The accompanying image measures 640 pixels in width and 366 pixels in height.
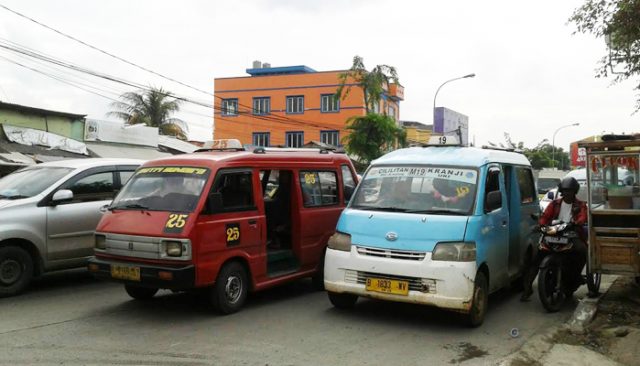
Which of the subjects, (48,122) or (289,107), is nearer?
(48,122)

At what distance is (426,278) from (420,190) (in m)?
1.22

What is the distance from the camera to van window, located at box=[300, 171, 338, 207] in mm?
8047

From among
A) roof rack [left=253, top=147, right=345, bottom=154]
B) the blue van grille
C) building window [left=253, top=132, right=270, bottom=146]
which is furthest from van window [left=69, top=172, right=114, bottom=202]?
building window [left=253, top=132, right=270, bottom=146]

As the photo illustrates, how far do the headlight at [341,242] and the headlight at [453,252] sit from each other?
999 millimetres

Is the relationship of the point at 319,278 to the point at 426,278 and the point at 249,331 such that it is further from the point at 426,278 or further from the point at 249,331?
the point at 426,278

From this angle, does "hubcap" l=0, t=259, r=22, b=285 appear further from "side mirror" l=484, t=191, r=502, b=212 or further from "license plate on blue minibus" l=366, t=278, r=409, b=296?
"side mirror" l=484, t=191, r=502, b=212

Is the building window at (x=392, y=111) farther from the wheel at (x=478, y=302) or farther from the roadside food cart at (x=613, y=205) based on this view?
the wheel at (x=478, y=302)

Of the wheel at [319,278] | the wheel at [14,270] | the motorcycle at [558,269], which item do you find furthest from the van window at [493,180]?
the wheel at [14,270]

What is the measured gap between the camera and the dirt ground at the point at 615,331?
5223mm

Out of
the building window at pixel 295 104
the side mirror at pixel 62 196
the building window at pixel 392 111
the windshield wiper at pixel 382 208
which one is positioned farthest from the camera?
the building window at pixel 392 111

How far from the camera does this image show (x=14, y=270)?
733 cm

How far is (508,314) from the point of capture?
698cm

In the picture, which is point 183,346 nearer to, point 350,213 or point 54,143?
point 350,213

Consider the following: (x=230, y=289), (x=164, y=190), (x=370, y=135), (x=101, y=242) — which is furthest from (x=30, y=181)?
(x=370, y=135)
